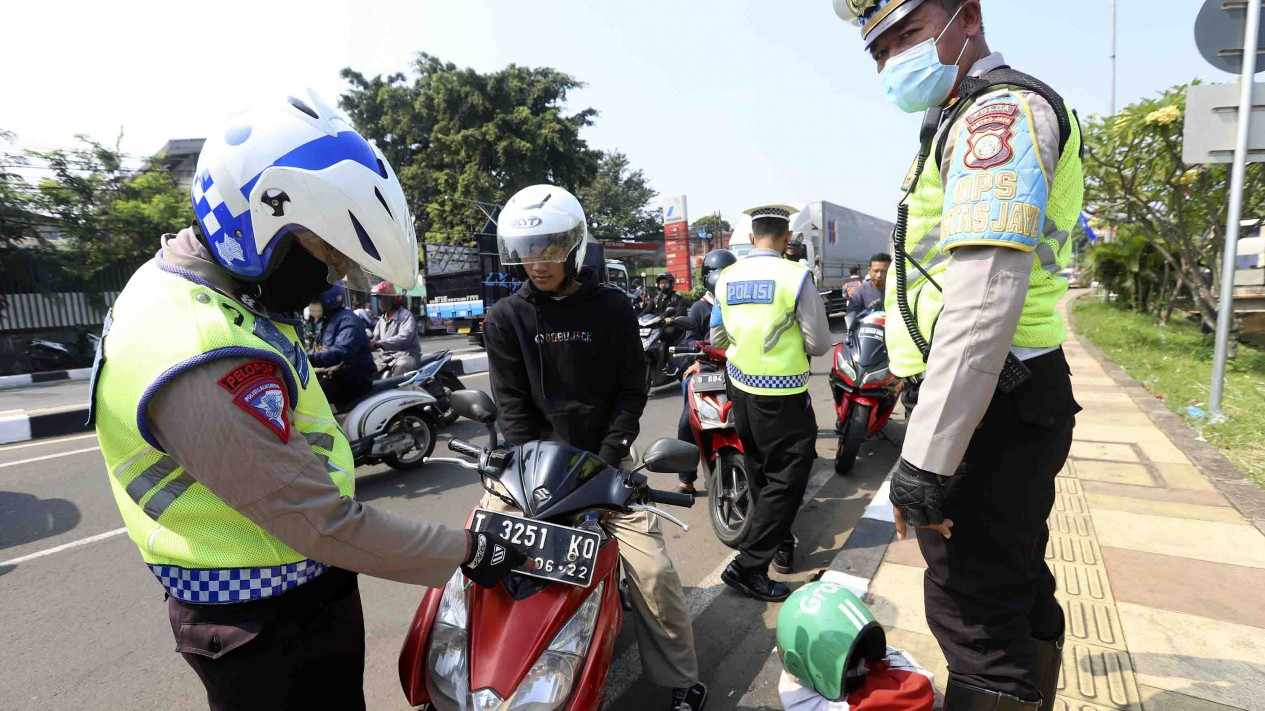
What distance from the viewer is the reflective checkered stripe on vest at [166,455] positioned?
104cm

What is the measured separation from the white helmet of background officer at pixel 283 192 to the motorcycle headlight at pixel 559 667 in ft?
3.27

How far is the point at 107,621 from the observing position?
303 cm

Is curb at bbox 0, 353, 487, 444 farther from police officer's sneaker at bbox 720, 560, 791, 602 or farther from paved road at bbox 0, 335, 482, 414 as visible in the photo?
police officer's sneaker at bbox 720, 560, 791, 602

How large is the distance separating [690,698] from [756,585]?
0.95 m

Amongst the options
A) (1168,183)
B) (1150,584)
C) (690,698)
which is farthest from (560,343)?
(1168,183)

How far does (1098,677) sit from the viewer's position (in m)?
2.13

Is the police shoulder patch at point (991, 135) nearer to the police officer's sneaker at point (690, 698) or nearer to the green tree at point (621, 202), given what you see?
the police officer's sneaker at point (690, 698)

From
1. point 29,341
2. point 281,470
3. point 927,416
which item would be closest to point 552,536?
point 281,470

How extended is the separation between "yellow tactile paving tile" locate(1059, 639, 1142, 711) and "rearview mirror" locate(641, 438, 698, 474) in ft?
4.84

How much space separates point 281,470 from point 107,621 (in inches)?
117

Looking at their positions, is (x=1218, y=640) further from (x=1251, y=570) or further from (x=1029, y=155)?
(x=1029, y=155)

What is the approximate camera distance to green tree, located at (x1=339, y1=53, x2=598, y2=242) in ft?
81.4

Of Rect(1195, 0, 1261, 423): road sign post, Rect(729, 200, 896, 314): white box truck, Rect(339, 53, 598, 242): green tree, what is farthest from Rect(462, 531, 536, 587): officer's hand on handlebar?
Rect(339, 53, 598, 242): green tree

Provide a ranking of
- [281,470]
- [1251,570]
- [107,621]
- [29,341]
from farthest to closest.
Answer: [29,341]
[107,621]
[1251,570]
[281,470]
